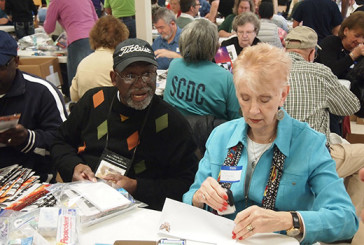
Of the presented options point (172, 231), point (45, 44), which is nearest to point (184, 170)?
point (172, 231)

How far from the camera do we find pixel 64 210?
135 cm

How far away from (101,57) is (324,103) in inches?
79.9

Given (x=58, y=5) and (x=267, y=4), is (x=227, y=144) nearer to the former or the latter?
(x=58, y=5)

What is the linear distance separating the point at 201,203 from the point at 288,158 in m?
0.41

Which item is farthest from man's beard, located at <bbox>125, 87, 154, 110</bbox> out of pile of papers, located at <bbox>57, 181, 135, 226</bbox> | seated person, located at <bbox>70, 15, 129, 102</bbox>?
seated person, located at <bbox>70, 15, 129, 102</bbox>

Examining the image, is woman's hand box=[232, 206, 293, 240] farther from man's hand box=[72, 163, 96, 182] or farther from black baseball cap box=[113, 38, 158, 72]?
black baseball cap box=[113, 38, 158, 72]

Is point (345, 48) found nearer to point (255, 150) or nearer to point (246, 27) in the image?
point (246, 27)

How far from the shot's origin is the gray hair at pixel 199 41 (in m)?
2.81

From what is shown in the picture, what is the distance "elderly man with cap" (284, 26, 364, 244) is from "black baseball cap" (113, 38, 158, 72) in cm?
114

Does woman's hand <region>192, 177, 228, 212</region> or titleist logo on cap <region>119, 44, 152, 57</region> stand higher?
titleist logo on cap <region>119, 44, 152, 57</region>

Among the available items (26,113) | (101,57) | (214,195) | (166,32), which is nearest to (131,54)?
(26,113)

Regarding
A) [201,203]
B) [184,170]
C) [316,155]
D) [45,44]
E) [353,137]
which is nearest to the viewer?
[316,155]

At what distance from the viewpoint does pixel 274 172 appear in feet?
4.74

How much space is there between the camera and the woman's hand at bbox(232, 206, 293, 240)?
1.26 m
